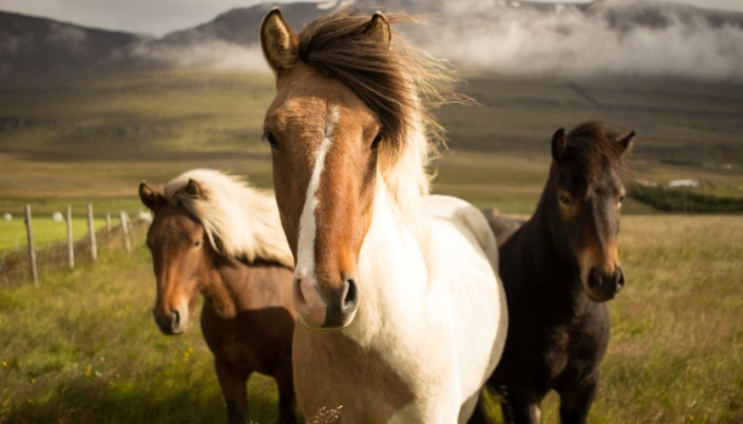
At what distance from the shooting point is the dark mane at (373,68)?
2.16m

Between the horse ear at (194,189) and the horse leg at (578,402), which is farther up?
the horse ear at (194,189)

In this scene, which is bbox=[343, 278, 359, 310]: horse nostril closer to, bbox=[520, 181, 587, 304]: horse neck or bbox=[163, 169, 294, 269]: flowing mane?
bbox=[520, 181, 587, 304]: horse neck

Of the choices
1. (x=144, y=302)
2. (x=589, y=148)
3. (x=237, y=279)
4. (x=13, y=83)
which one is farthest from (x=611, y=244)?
(x=13, y=83)

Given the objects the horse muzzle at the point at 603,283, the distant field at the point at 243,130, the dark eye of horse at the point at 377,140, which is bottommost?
the distant field at the point at 243,130

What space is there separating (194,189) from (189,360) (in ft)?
7.99

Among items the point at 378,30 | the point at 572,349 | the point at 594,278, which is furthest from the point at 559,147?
the point at 378,30

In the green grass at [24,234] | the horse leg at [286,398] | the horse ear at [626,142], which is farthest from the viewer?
the green grass at [24,234]

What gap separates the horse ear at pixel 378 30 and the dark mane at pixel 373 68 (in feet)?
0.11

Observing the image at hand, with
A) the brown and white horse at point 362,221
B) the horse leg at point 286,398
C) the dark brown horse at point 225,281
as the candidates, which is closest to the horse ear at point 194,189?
the dark brown horse at point 225,281

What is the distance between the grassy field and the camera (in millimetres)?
4977

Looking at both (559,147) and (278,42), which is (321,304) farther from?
(559,147)

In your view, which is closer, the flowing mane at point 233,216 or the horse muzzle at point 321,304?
the horse muzzle at point 321,304

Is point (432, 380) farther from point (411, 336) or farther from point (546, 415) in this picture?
point (546, 415)

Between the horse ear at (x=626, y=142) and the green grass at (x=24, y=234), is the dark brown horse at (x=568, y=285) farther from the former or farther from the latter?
the green grass at (x=24, y=234)
